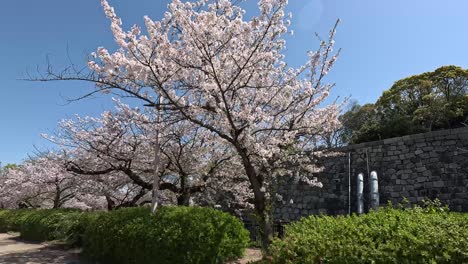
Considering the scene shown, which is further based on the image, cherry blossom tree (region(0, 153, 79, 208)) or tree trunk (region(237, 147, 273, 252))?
cherry blossom tree (region(0, 153, 79, 208))

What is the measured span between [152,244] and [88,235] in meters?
3.27

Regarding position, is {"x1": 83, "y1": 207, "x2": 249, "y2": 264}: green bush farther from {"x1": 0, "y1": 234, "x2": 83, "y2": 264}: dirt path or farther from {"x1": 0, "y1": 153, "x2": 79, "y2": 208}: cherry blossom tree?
{"x1": 0, "y1": 153, "x2": 79, "y2": 208}: cherry blossom tree

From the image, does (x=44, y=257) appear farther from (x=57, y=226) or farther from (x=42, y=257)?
(x=57, y=226)

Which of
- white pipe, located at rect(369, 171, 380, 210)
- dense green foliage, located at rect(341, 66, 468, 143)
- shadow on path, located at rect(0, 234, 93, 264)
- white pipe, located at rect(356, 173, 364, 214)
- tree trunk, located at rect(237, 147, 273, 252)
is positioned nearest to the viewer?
tree trunk, located at rect(237, 147, 273, 252)

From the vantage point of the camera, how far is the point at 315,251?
359cm

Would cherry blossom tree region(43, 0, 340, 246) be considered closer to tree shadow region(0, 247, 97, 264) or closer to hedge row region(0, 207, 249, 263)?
hedge row region(0, 207, 249, 263)

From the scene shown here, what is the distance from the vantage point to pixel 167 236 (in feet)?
19.3

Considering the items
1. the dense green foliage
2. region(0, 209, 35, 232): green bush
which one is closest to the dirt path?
region(0, 209, 35, 232): green bush

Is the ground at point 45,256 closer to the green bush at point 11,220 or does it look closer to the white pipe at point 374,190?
the white pipe at point 374,190

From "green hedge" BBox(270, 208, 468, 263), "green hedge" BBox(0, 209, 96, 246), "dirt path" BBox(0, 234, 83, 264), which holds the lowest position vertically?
"dirt path" BBox(0, 234, 83, 264)

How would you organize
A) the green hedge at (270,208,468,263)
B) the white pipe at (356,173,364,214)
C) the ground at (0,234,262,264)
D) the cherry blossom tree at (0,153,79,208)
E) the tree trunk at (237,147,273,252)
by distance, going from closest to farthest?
the green hedge at (270,208,468,263)
the tree trunk at (237,147,273,252)
the ground at (0,234,262,264)
the white pipe at (356,173,364,214)
the cherry blossom tree at (0,153,79,208)

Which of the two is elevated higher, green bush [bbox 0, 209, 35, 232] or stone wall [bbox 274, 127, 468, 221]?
stone wall [bbox 274, 127, 468, 221]

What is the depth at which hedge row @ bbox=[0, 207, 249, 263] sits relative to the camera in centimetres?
577

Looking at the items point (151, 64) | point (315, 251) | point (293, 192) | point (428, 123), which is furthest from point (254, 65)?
point (428, 123)
